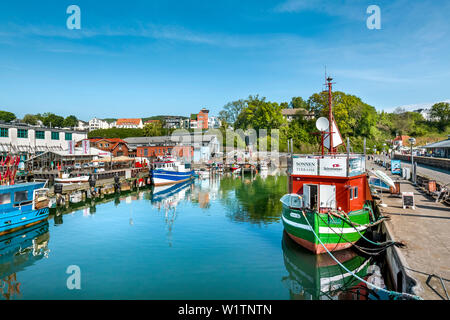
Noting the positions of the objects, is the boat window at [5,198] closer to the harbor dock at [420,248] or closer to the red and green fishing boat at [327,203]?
the red and green fishing boat at [327,203]

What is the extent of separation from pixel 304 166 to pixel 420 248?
7.01 meters

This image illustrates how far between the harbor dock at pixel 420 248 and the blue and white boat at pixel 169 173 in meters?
35.6

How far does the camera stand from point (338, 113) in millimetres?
76812

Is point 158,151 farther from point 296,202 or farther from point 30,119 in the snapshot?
point 30,119

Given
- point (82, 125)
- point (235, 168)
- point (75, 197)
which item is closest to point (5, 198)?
point (75, 197)

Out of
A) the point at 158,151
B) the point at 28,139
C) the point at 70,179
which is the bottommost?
the point at 70,179

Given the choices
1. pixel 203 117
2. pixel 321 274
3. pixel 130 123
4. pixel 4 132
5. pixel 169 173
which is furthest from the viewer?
pixel 203 117

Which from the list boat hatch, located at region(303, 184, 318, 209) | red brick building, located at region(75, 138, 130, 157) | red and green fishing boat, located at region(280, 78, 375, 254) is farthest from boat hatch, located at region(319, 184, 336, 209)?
red brick building, located at region(75, 138, 130, 157)

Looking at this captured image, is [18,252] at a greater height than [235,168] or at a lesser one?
lesser

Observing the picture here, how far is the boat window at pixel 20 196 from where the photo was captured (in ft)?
69.6

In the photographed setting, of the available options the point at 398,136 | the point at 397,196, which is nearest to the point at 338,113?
the point at 398,136

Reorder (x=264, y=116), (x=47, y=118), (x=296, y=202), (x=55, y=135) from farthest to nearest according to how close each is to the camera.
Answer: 1. (x=47, y=118)
2. (x=264, y=116)
3. (x=55, y=135)
4. (x=296, y=202)

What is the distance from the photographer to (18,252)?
58.7 ft
